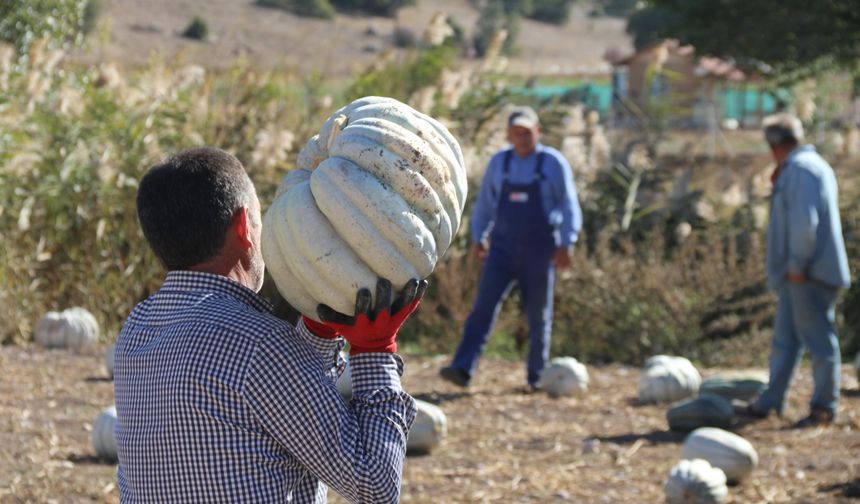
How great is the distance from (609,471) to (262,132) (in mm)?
4495

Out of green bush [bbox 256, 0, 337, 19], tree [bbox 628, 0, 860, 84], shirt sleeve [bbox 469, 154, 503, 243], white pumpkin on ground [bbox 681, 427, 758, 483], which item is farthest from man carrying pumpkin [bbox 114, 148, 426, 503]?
green bush [bbox 256, 0, 337, 19]

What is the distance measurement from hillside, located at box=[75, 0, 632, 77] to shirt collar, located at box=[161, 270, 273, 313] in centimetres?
4478

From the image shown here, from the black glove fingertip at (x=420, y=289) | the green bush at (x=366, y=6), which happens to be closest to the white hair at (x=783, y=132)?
the black glove fingertip at (x=420, y=289)

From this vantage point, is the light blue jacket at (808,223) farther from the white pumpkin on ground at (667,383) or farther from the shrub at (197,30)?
the shrub at (197,30)

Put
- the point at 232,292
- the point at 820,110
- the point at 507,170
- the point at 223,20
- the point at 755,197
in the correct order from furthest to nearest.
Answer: the point at 223,20
the point at 820,110
the point at 755,197
the point at 507,170
the point at 232,292

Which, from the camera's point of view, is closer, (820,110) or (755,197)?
(755,197)

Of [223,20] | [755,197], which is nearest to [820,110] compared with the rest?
[755,197]

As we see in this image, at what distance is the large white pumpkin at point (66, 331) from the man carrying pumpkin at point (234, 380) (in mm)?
6579

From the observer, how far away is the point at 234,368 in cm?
253

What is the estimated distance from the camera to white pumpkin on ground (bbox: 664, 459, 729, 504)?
18.6 ft

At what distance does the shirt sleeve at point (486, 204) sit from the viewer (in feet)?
27.9

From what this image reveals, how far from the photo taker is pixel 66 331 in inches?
356

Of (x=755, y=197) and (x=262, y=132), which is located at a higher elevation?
(x=262, y=132)

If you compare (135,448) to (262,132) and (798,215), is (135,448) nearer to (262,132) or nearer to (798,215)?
(798,215)
